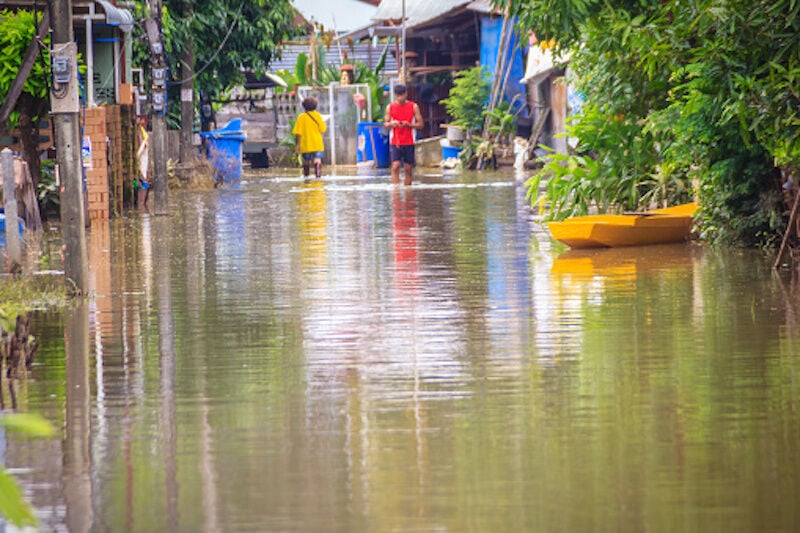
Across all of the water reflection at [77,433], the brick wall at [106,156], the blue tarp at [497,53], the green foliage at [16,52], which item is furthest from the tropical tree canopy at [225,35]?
the water reflection at [77,433]

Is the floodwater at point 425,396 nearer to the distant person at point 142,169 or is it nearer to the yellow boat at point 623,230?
the yellow boat at point 623,230

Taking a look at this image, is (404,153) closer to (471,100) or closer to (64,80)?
(471,100)

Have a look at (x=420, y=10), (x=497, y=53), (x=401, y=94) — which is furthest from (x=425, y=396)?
(x=420, y=10)

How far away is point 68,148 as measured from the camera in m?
12.1

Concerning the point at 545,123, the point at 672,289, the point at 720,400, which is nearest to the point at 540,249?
the point at 672,289

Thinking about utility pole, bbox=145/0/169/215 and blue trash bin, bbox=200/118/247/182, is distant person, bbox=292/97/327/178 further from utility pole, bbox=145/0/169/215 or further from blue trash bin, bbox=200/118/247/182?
utility pole, bbox=145/0/169/215

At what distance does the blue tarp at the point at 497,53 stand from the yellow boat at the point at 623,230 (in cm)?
2392

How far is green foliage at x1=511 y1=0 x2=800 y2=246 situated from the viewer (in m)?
12.4

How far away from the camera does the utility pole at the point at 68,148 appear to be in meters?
11.9

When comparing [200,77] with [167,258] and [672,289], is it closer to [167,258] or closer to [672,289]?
[167,258]

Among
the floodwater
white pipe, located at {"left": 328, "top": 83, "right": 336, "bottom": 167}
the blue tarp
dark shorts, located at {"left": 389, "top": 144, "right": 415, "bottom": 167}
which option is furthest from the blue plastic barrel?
the floodwater

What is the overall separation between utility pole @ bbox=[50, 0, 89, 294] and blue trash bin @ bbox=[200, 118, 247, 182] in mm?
20289

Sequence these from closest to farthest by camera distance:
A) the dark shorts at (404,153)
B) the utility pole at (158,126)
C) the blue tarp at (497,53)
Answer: the utility pole at (158,126)
the dark shorts at (404,153)
the blue tarp at (497,53)

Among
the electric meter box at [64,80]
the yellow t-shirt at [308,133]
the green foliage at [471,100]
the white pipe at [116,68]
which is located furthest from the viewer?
the green foliage at [471,100]
